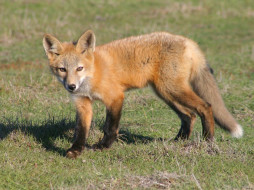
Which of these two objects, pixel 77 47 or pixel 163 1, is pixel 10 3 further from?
pixel 77 47

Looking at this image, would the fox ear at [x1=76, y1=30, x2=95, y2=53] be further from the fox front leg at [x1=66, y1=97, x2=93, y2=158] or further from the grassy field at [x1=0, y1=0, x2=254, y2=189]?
the grassy field at [x1=0, y1=0, x2=254, y2=189]

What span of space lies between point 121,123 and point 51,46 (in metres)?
1.88

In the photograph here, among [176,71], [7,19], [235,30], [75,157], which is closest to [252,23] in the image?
[235,30]

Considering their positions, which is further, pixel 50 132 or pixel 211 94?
pixel 50 132

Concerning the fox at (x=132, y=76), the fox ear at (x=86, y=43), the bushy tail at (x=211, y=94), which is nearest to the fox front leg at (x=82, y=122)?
the fox at (x=132, y=76)

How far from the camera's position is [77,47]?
516 centimetres

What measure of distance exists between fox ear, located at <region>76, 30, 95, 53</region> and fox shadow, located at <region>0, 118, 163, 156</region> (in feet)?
3.94

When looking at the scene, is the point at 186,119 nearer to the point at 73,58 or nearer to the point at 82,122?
the point at 82,122

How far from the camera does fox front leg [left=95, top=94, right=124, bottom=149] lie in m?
5.19

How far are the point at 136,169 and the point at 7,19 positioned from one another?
32.3 feet

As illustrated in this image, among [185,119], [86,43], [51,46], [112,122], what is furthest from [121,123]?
[51,46]

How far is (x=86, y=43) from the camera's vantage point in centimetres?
522

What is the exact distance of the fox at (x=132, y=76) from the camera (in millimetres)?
5125

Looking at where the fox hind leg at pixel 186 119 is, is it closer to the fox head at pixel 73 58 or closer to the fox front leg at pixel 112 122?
the fox front leg at pixel 112 122
